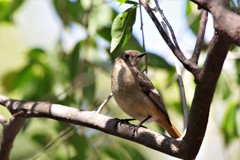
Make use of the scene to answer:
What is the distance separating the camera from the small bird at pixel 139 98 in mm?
4562

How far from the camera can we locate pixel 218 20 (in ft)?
7.07

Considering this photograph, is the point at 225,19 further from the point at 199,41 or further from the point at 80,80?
the point at 80,80

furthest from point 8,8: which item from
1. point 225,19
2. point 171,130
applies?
point 225,19

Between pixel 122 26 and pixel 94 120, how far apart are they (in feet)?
1.63

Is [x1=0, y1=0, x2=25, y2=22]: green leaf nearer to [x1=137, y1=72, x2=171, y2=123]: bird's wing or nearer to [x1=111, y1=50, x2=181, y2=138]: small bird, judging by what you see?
[x1=111, y1=50, x2=181, y2=138]: small bird

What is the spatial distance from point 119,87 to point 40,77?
1.14 metres

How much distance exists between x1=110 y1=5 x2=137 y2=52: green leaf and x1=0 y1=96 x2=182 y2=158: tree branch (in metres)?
0.38

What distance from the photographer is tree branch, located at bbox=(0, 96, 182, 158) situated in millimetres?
2920

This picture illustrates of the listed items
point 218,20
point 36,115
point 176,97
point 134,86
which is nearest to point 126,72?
point 134,86

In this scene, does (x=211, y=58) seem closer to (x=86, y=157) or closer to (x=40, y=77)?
(x=86, y=157)

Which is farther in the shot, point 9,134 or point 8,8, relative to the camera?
point 8,8

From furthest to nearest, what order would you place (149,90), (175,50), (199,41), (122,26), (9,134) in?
(149,90) < (9,134) < (122,26) < (199,41) < (175,50)

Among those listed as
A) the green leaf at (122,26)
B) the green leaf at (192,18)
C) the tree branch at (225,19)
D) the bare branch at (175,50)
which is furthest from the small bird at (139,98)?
the tree branch at (225,19)

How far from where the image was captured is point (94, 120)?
324cm
